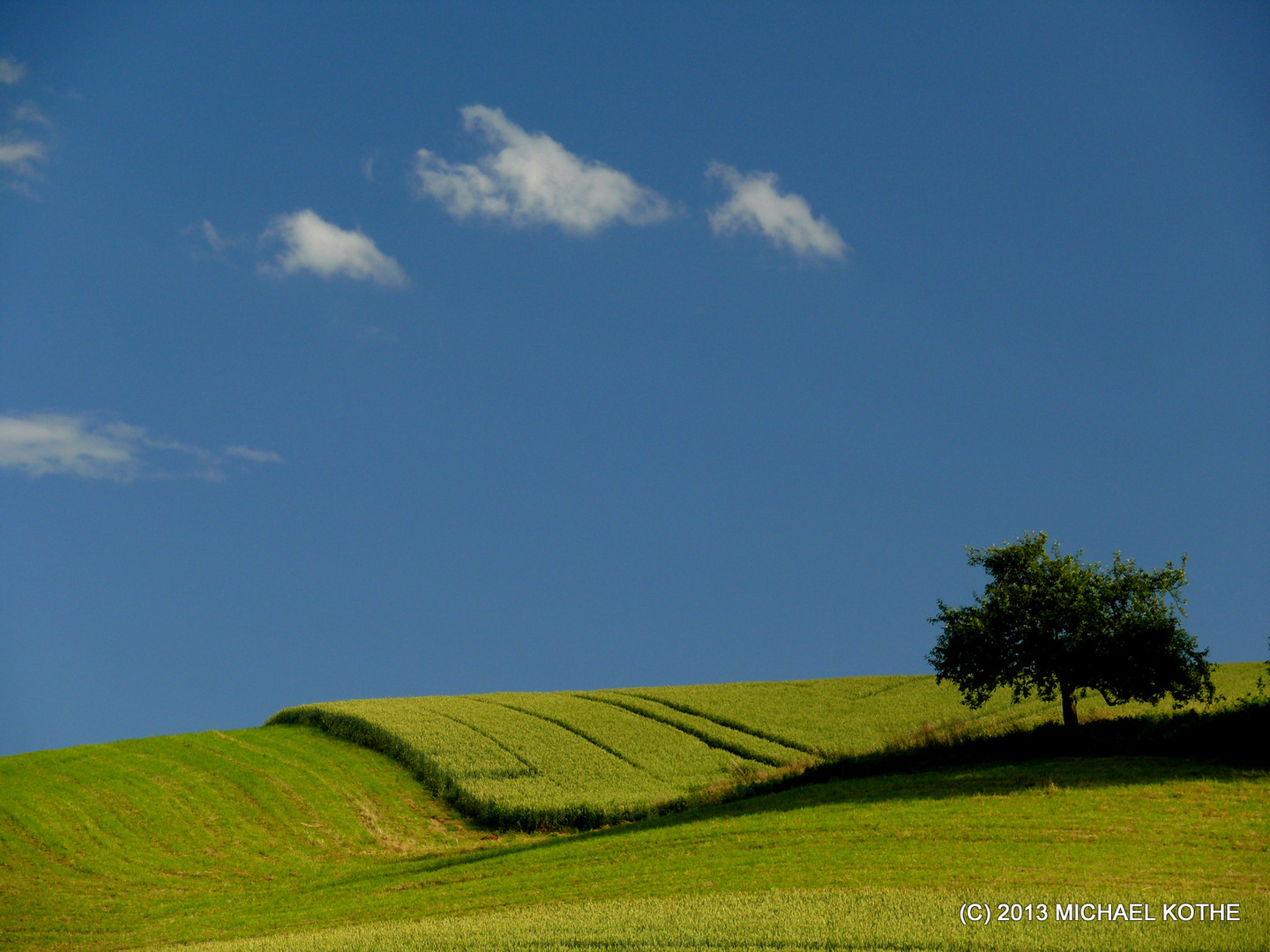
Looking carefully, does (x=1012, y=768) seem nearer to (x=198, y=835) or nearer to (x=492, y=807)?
(x=492, y=807)

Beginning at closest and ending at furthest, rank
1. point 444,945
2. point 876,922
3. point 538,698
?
point 876,922, point 444,945, point 538,698

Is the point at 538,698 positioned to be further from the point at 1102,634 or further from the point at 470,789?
the point at 1102,634

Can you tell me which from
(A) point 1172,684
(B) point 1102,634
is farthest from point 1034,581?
(A) point 1172,684

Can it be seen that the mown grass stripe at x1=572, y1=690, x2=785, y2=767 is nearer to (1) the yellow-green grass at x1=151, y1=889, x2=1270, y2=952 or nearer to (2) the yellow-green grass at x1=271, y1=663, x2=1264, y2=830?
(2) the yellow-green grass at x1=271, y1=663, x2=1264, y2=830

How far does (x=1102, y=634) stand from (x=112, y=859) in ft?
144

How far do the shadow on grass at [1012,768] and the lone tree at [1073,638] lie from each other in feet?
5.80

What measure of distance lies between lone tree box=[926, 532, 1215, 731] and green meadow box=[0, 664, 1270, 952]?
4.64 m

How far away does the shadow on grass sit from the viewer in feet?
105

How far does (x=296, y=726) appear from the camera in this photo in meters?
60.0

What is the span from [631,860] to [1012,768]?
17.0 m

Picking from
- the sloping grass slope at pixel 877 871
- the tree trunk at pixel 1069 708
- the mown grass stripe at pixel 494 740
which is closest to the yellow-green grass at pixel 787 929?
the sloping grass slope at pixel 877 871

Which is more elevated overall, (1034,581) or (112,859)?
(1034,581)

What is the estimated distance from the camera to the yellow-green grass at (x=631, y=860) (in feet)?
63.4

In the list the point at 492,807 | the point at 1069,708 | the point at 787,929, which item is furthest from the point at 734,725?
the point at 787,929
